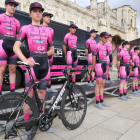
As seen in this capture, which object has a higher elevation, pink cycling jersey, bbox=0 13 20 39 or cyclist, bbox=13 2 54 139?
pink cycling jersey, bbox=0 13 20 39

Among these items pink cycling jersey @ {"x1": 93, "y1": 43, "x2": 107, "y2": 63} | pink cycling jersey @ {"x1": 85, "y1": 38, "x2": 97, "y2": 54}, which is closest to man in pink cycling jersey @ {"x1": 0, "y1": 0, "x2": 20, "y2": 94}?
pink cycling jersey @ {"x1": 93, "y1": 43, "x2": 107, "y2": 63}

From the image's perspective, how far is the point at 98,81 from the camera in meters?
4.25

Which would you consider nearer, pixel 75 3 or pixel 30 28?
pixel 30 28

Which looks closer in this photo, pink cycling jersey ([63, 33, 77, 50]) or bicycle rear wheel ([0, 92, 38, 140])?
bicycle rear wheel ([0, 92, 38, 140])

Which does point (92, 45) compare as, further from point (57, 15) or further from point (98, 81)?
point (57, 15)

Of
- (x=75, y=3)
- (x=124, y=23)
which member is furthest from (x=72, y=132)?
(x=124, y=23)

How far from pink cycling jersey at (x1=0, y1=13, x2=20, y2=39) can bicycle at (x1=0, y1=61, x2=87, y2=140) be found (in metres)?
1.42

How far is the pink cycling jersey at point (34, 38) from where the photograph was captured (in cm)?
243

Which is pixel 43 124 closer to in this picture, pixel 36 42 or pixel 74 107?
pixel 74 107

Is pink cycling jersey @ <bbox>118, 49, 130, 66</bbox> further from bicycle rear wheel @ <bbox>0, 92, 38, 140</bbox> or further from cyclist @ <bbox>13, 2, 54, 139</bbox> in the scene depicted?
bicycle rear wheel @ <bbox>0, 92, 38, 140</bbox>

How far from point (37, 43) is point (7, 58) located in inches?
42.3

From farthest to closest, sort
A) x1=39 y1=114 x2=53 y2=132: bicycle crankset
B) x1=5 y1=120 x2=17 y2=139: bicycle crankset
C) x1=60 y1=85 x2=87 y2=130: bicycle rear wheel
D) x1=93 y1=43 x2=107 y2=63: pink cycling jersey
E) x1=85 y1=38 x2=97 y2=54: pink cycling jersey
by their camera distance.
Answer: x1=85 y1=38 x2=97 y2=54: pink cycling jersey < x1=93 y1=43 x2=107 y2=63: pink cycling jersey < x1=60 y1=85 x2=87 y2=130: bicycle rear wheel < x1=39 y1=114 x2=53 y2=132: bicycle crankset < x1=5 y1=120 x2=17 y2=139: bicycle crankset

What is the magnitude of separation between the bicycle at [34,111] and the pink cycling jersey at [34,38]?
46 cm

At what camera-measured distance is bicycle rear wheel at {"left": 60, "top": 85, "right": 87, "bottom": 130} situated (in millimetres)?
2752
